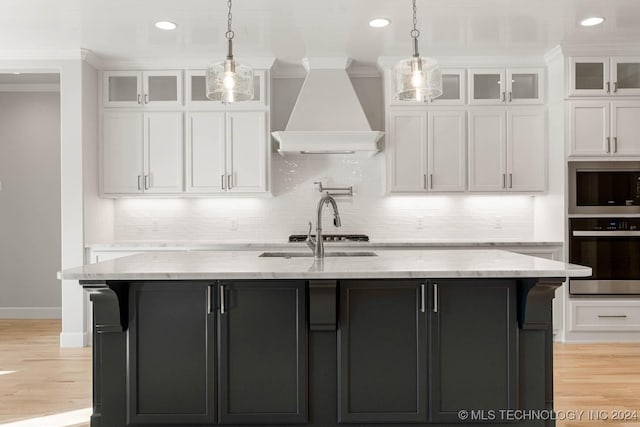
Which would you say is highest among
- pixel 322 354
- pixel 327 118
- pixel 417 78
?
pixel 327 118

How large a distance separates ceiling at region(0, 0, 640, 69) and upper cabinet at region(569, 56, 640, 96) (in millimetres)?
221

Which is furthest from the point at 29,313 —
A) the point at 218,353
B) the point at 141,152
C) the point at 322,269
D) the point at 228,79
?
the point at 322,269

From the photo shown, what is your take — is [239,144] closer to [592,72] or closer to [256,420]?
[256,420]

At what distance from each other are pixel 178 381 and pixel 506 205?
3995 millimetres

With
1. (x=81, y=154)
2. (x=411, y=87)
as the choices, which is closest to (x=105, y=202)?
(x=81, y=154)

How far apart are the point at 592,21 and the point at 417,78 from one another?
241cm

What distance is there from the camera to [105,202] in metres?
5.17

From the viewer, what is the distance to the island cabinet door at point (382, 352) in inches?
100.0

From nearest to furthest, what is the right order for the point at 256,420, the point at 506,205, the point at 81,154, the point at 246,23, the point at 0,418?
the point at 256,420 → the point at 0,418 → the point at 246,23 → the point at 81,154 → the point at 506,205

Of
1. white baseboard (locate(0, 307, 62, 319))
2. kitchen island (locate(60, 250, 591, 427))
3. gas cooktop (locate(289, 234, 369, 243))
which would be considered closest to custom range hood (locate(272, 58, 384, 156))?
gas cooktop (locate(289, 234, 369, 243))

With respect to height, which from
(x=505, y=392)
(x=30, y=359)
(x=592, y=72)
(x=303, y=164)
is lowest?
(x=30, y=359)

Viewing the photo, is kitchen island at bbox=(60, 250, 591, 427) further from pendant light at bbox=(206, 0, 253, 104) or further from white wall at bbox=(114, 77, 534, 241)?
white wall at bbox=(114, 77, 534, 241)

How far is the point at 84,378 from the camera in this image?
3693 millimetres

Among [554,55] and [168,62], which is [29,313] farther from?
[554,55]
